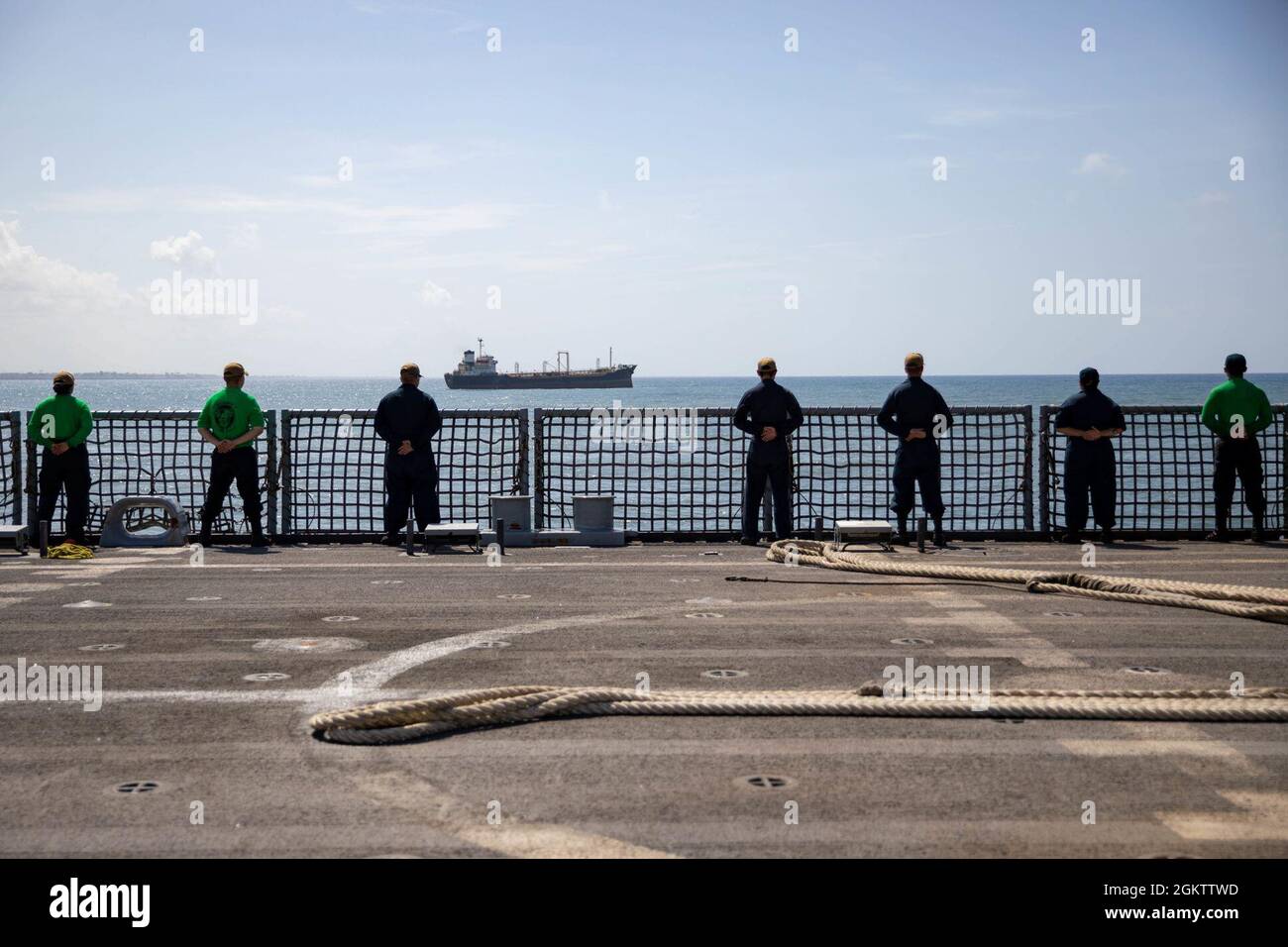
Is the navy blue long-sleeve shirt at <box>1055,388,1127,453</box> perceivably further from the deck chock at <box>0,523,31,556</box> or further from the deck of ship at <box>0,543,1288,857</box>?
the deck chock at <box>0,523,31,556</box>

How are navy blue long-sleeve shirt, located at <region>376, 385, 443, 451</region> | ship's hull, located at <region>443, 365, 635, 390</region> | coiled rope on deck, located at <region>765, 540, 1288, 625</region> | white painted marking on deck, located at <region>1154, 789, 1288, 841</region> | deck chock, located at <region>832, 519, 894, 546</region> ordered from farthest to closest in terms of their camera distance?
ship's hull, located at <region>443, 365, 635, 390</region> < navy blue long-sleeve shirt, located at <region>376, 385, 443, 451</region> < deck chock, located at <region>832, 519, 894, 546</region> < coiled rope on deck, located at <region>765, 540, 1288, 625</region> < white painted marking on deck, located at <region>1154, 789, 1288, 841</region>

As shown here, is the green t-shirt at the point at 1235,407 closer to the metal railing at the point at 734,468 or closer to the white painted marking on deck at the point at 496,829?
the metal railing at the point at 734,468

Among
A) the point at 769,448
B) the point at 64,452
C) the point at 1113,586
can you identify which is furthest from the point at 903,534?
the point at 64,452

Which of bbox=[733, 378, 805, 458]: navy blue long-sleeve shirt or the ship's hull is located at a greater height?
the ship's hull

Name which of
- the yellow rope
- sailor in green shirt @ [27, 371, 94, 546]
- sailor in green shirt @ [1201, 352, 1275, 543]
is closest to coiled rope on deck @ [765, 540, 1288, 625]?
sailor in green shirt @ [1201, 352, 1275, 543]

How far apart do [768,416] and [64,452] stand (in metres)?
8.43

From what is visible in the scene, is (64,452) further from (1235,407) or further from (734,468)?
(734,468)

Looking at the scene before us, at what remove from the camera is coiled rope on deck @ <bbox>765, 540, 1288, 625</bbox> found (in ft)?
33.0

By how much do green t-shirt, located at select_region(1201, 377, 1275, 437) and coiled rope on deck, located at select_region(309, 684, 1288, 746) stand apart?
983cm

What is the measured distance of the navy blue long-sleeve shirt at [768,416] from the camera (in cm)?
1597

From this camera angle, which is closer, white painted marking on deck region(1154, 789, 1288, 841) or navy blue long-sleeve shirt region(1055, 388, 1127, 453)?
white painted marking on deck region(1154, 789, 1288, 841)
